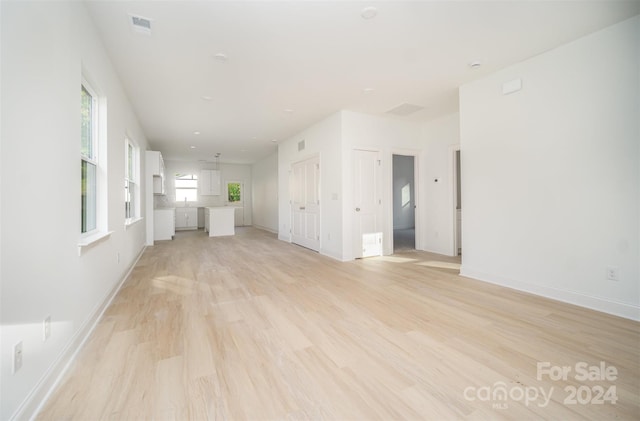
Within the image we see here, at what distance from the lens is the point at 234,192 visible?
1186 cm

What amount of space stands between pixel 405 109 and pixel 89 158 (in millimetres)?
4560

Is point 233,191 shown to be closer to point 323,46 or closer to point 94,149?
point 94,149

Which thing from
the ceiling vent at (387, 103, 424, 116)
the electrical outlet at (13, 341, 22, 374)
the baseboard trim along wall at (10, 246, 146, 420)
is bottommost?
the baseboard trim along wall at (10, 246, 146, 420)

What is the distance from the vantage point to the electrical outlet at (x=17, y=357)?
4.19ft

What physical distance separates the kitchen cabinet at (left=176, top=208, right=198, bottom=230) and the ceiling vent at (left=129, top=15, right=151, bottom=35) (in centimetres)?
907

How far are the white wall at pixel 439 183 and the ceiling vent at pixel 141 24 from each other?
193 inches

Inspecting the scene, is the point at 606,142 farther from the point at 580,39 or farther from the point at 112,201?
the point at 112,201

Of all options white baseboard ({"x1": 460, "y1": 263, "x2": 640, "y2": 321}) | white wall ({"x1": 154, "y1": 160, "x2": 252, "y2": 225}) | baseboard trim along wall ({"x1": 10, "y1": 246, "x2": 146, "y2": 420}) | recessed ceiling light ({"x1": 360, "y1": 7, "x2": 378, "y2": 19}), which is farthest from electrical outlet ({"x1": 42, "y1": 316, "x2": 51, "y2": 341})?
white wall ({"x1": 154, "y1": 160, "x2": 252, "y2": 225})

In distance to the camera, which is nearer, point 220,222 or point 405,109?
point 405,109

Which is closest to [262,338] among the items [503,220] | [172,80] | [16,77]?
[16,77]

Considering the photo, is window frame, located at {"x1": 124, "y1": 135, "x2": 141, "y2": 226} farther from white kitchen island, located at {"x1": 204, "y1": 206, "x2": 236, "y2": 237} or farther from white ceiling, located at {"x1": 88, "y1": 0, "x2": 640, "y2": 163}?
white kitchen island, located at {"x1": 204, "y1": 206, "x2": 236, "y2": 237}

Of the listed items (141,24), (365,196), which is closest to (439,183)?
(365,196)

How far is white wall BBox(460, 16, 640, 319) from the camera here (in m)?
2.59

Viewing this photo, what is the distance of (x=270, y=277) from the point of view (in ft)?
13.0
